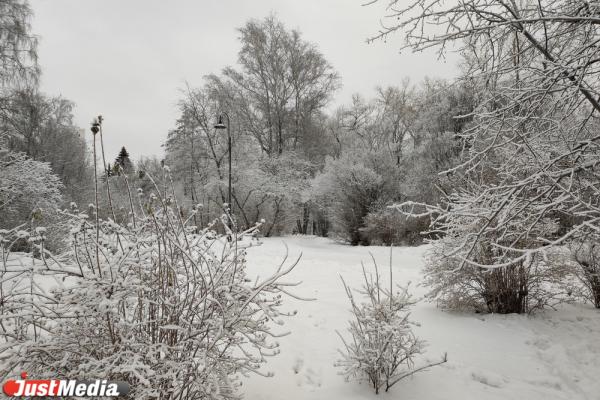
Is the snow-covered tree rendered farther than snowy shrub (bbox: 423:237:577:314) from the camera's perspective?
Yes

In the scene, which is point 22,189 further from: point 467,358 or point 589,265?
point 589,265

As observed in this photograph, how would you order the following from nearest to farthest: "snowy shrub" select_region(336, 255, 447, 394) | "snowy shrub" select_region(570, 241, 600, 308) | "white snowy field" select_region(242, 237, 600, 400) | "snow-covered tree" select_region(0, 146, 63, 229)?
"snowy shrub" select_region(336, 255, 447, 394) < "white snowy field" select_region(242, 237, 600, 400) < "snowy shrub" select_region(570, 241, 600, 308) < "snow-covered tree" select_region(0, 146, 63, 229)

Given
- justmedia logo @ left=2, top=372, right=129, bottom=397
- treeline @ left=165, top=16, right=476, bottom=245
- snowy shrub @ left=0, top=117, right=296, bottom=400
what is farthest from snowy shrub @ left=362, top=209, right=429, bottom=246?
justmedia logo @ left=2, top=372, right=129, bottom=397

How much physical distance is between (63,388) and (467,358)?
3637 millimetres

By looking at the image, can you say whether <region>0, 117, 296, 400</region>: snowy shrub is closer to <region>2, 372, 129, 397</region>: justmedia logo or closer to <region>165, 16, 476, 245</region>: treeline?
<region>2, 372, 129, 397</region>: justmedia logo

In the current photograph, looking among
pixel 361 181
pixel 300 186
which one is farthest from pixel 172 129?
pixel 361 181

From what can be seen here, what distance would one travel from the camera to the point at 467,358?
3.65 meters

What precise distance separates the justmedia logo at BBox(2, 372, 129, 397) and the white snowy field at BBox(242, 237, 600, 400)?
1.24 m

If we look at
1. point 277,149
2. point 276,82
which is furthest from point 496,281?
point 276,82

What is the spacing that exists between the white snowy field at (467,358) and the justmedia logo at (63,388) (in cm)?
124

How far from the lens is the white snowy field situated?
297 cm

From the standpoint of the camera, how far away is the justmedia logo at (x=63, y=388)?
5.92 feet

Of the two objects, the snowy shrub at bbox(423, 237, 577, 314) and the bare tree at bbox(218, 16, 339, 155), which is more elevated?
the bare tree at bbox(218, 16, 339, 155)

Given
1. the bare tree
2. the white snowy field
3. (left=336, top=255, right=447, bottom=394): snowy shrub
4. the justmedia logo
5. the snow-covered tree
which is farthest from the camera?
the bare tree
